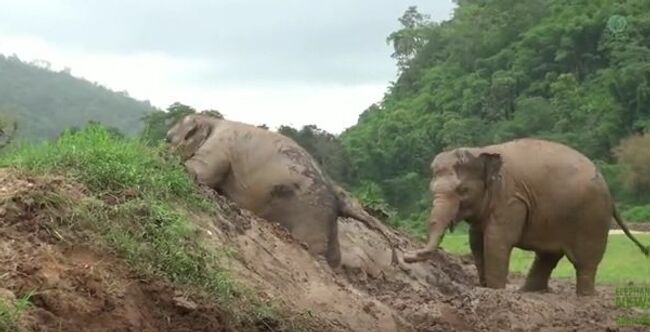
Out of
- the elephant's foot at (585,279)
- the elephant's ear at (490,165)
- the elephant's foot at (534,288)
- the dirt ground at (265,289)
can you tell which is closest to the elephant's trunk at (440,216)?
the dirt ground at (265,289)

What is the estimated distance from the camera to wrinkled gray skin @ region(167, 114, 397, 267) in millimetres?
12008

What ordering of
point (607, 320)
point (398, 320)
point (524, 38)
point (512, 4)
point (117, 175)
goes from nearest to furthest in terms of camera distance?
point (117, 175)
point (398, 320)
point (607, 320)
point (524, 38)
point (512, 4)

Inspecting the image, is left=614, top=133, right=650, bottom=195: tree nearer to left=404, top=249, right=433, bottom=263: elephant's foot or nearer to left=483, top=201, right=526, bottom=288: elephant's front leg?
left=483, top=201, right=526, bottom=288: elephant's front leg

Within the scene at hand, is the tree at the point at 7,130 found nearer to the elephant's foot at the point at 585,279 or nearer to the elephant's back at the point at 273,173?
the elephant's back at the point at 273,173

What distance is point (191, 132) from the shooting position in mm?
13344

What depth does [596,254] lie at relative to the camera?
15.7m

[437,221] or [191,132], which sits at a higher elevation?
[191,132]

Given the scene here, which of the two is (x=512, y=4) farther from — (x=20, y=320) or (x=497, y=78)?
(x=20, y=320)

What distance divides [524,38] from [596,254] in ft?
179

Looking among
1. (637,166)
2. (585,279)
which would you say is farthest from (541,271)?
(637,166)

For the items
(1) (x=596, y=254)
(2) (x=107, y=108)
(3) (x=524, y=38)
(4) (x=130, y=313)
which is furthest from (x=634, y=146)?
(2) (x=107, y=108)

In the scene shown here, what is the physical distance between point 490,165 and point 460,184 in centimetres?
57

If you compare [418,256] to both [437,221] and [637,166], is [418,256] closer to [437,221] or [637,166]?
[437,221]

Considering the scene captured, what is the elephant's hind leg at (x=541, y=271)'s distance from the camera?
1582 centimetres
